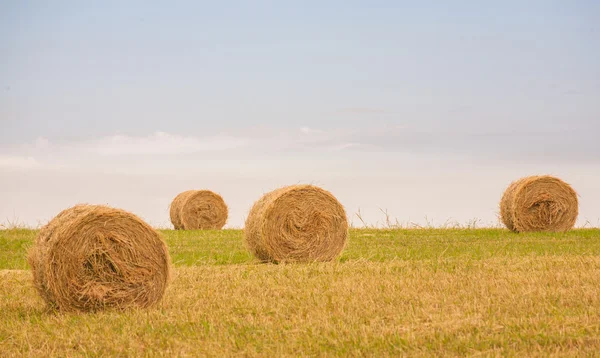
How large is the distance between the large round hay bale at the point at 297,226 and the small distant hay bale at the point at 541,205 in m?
9.34

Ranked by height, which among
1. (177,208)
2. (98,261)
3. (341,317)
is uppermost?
(177,208)

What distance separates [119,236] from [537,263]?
7.67m

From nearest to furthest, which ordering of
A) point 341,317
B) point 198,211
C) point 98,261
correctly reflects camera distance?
point 341,317 → point 98,261 → point 198,211

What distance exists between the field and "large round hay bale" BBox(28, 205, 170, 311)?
33 cm

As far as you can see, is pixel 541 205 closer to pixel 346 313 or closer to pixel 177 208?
pixel 177 208

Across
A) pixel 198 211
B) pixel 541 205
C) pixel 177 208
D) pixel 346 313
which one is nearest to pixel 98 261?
pixel 346 313

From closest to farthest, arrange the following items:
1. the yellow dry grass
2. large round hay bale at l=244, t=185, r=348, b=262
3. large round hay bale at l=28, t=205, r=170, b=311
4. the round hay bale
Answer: the yellow dry grass
large round hay bale at l=28, t=205, r=170, b=311
large round hay bale at l=244, t=185, r=348, b=262
the round hay bale

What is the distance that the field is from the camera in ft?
26.1

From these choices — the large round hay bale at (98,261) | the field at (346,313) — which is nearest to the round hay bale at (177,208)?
the field at (346,313)

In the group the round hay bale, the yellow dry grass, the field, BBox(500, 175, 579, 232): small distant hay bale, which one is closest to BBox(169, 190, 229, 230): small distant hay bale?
the round hay bale

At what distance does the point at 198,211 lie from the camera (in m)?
29.3

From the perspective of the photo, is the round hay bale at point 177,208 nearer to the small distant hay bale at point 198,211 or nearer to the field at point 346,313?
the small distant hay bale at point 198,211

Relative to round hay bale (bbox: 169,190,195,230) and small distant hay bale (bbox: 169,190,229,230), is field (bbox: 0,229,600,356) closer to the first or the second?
small distant hay bale (bbox: 169,190,229,230)

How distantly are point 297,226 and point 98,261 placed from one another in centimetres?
616
